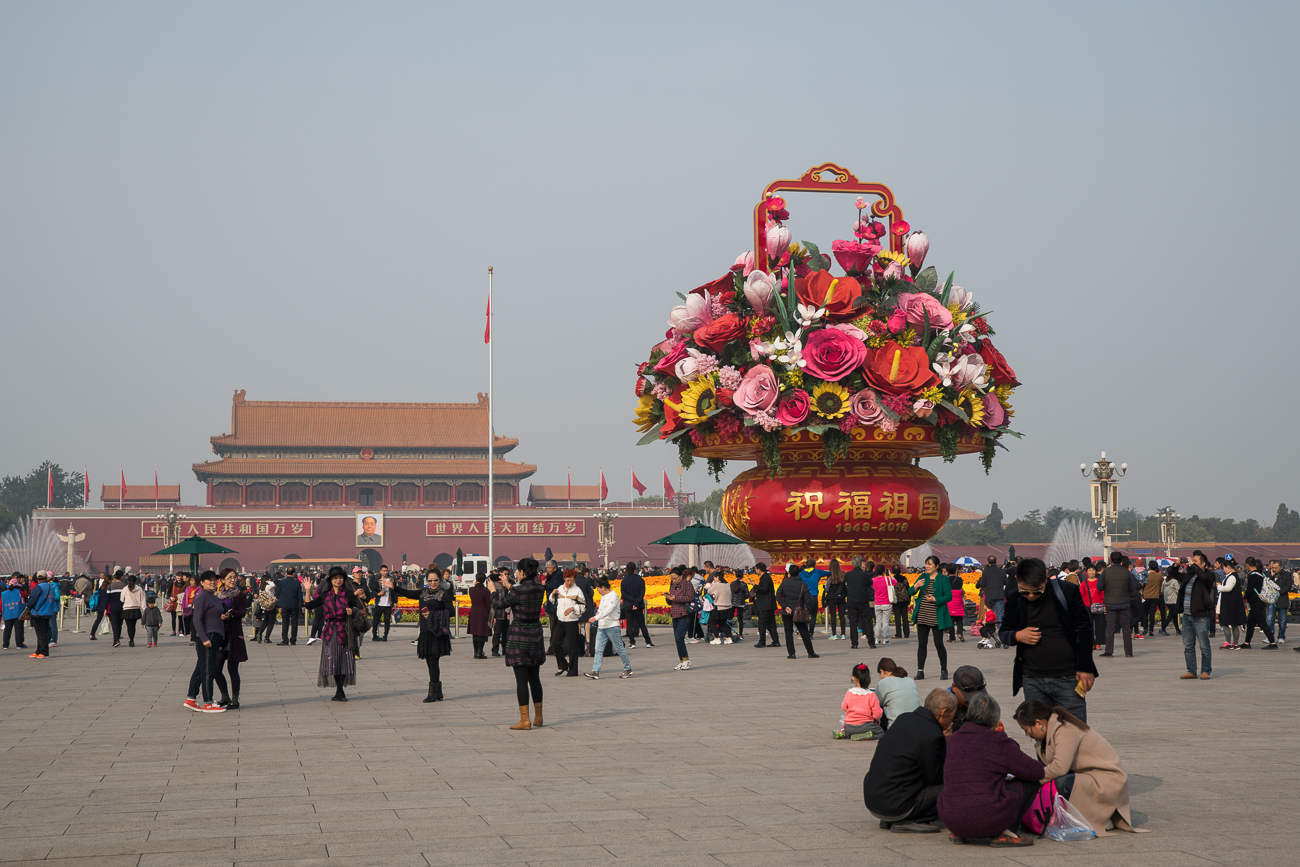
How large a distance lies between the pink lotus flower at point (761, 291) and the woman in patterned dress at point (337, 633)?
8137mm

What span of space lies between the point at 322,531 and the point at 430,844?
5672 cm

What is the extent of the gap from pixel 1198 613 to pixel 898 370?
593cm

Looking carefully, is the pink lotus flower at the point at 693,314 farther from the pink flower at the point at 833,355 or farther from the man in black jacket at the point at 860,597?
the man in black jacket at the point at 860,597

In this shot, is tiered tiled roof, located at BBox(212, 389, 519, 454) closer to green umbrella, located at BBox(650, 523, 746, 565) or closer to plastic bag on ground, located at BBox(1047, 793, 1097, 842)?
green umbrella, located at BBox(650, 523, 746, 565)

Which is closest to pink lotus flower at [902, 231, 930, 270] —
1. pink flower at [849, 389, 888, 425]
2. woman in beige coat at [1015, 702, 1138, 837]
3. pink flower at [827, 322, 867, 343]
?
pink flower at [827, 322, 867, 343]

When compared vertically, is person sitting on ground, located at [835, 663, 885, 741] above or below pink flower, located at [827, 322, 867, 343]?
below

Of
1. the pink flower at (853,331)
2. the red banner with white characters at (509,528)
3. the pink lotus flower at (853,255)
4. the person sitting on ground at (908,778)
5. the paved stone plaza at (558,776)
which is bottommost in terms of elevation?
the paved stone plaza at (558,776)

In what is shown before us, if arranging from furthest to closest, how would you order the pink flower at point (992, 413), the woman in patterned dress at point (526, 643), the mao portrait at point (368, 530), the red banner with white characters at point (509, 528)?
the red banner with white characters at point (509, 528)
the mao portrait at point (368, 530)
the pink flower at point (992, 413)
the woman in patterned dress at point (526, 643)

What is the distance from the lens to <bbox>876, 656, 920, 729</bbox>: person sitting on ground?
7902 mm

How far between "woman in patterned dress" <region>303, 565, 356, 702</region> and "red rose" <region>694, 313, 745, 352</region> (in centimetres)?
773

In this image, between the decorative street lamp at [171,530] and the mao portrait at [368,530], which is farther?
the mao portrait at [368,530]

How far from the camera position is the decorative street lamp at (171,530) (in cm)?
5406

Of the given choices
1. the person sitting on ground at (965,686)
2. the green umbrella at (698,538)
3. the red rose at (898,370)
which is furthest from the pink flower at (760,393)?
the person sitting on ground at (965,686)

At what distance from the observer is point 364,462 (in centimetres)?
6353
